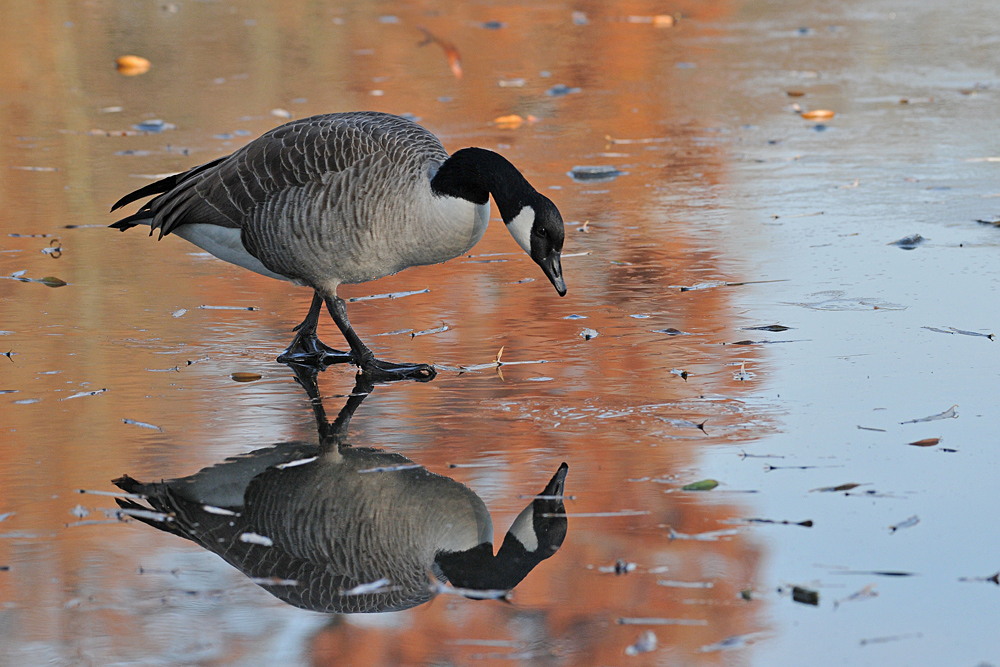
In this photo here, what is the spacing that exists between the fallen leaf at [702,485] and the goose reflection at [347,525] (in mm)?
425

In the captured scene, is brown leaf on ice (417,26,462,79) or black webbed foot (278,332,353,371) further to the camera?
brown leaf on ice (417,26,462,79)

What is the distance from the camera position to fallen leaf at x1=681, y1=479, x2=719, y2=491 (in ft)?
13.7

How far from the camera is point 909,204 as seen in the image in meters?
8.31

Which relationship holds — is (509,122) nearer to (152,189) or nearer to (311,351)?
(152,189)

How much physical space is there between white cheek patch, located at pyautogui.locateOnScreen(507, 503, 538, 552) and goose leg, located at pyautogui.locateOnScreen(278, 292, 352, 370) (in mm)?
1981

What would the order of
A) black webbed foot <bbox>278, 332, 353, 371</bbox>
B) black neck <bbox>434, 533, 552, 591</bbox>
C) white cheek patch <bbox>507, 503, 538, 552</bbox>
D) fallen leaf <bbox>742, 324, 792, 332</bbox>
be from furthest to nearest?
fallen leaf <bbox>742, 324, 792, 332</bbox> → black webbed foot <bbox>278, 332, 353, 371</bbox> → white cheek patch <bbox>507, 503, 538, 552</bbox> → black neck <bbox>434, 533, 552, 591</bbox>

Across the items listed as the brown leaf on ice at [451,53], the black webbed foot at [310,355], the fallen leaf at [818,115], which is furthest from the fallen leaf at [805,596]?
the brown leaf on ice at [451,53]

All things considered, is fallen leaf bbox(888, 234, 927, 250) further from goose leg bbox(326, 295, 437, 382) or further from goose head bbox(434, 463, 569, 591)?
goose head bbox(434, 463, 569, 591)

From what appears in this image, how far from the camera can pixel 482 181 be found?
5348 millimetres

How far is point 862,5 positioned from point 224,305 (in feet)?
47.3

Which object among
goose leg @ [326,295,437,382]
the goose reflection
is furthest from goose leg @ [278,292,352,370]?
the goose reflection

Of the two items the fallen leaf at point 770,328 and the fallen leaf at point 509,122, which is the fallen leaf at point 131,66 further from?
the fallen leaf at point 770,328

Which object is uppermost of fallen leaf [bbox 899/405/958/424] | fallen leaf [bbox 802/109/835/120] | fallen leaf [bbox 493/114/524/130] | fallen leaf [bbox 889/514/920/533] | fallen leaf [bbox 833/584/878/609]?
fallen leaf [bbox 833/584/878/609]

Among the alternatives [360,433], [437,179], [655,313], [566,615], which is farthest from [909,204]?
[566,615]
